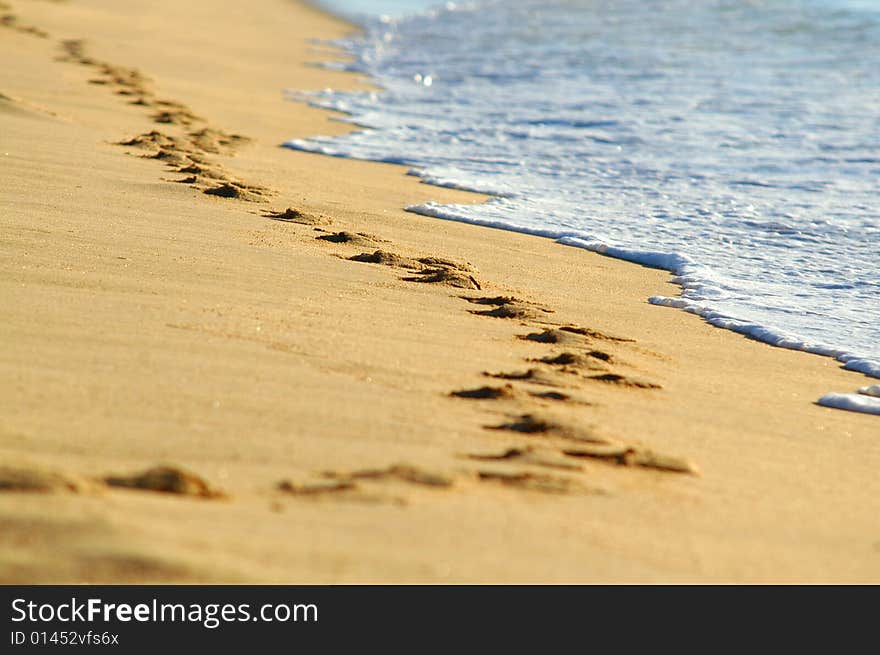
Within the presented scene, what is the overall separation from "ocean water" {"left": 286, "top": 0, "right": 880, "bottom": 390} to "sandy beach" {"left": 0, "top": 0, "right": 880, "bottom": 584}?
46 centimetres

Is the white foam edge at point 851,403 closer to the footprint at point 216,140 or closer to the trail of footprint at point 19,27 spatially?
the footprint at point 216,140

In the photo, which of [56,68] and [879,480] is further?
[56,68]

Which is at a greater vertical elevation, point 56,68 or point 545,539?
point 56,68

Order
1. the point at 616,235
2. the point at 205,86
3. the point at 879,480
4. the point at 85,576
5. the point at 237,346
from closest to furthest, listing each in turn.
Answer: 1. the point at 85,576
2. the point at 879,480
3. the point at 237,346
4. the point at 616,235
5. the point at 205,86

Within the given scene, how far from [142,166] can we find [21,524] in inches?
165

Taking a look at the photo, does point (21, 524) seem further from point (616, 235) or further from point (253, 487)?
point (616, 235)

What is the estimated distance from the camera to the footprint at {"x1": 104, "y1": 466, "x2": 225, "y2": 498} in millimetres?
2148

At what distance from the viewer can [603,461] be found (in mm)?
2604

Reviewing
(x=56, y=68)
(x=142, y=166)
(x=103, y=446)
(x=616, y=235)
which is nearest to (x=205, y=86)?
(x=56, y=68)

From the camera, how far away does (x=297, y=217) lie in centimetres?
511

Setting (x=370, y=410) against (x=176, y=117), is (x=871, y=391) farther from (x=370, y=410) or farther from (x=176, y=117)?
(x=176, y=117)


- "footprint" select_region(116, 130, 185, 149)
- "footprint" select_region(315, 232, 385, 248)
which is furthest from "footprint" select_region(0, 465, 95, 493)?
"footprint" select_region(116, 130, 185, 149)

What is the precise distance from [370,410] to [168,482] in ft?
2.28

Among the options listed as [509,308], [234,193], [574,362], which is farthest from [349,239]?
[574,362]
